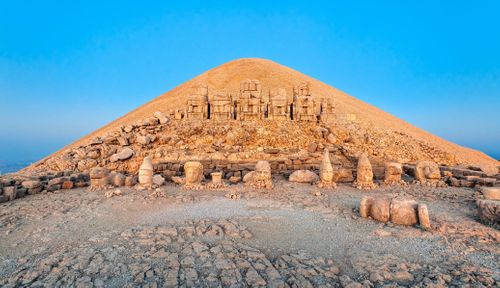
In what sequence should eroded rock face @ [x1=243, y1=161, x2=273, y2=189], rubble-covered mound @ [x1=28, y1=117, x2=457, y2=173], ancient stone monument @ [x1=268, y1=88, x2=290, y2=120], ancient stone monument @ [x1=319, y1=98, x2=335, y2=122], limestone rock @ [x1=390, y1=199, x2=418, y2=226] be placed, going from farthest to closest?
ancient stone monument @ [x1=319, y1=98, x2=335, y2=122] → ancient stone monument @ [x1=268, y1=88, x2=290, y2=120] → rubble-covered mound @ [x1=28, y1=117, x2=457, y2=173] → eroded rock face @ [x1=243, y1=161, x2=273, y2=189] → limestone rock @ [x1=390, y1=199, x2=418, y2=226]

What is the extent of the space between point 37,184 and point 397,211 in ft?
38.0

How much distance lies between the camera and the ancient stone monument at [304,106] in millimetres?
17188

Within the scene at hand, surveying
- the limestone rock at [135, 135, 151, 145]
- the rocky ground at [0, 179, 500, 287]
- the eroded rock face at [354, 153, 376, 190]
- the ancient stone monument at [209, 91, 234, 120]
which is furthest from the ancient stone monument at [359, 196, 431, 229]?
the limestone rock at [135, 135, 151, 145]

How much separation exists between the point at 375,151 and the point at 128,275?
575 inches

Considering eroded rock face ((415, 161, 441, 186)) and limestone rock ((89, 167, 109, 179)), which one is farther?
eroded rock face ((415, 161, 441, 186))

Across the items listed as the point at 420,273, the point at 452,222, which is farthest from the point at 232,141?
the point at 420,273

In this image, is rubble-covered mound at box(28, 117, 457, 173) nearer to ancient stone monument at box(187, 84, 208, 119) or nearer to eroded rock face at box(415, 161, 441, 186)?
ancient stone monument at box(187, 84, 208, 119)

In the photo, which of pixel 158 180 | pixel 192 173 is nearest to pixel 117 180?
pixel 158 180

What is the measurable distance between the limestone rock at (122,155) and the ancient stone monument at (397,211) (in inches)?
439

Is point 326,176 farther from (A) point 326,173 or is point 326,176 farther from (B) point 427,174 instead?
(B) point 427,174

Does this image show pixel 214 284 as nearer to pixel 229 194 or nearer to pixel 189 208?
pixel 189 208

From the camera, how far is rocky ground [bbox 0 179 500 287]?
4.72 m

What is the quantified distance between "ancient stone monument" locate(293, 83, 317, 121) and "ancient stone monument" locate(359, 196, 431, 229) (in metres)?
10.1

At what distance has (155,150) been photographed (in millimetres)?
14508
